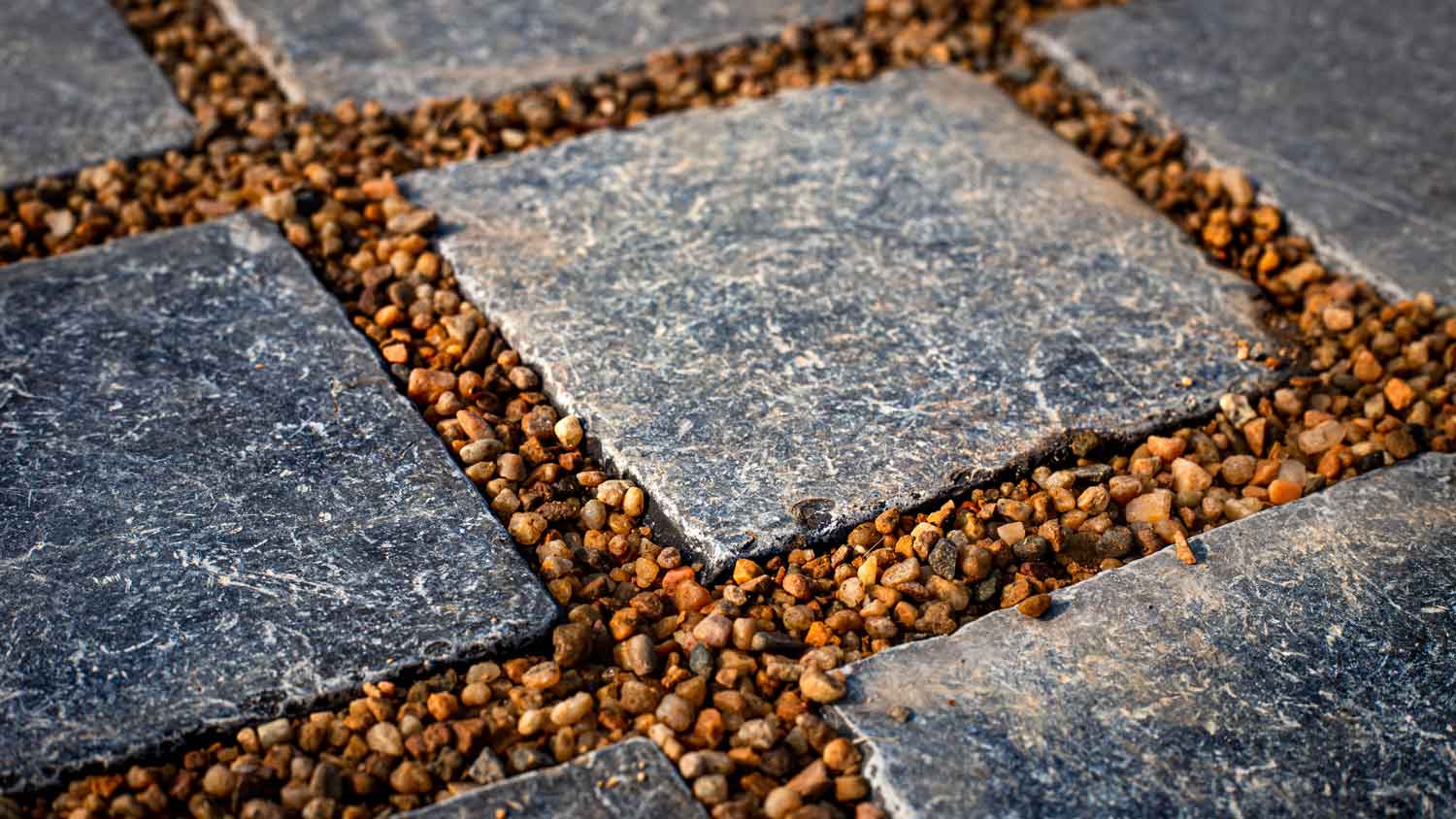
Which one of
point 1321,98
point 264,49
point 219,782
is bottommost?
point 219,782

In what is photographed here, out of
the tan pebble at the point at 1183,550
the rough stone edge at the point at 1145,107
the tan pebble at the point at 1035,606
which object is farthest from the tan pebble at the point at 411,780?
the rough stone edge at the point at 1145,107

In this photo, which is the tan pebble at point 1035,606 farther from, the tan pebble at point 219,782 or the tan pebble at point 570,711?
the tan pebble at point 219,782

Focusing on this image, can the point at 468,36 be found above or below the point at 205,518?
above

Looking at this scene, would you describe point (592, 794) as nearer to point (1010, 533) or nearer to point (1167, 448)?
point (1010, 533)

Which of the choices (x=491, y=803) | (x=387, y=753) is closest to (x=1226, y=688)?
(x=491, y=803)

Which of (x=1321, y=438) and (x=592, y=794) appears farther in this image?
(x=1321, y=438)

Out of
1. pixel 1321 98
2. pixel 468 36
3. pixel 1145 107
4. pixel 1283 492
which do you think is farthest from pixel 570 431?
pixel 1321 98

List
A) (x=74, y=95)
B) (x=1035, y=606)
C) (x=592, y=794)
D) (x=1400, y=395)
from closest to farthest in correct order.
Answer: (x=592, y=794), (x=1035, y=606), (x=1400, y=395), (x=74, y=95)

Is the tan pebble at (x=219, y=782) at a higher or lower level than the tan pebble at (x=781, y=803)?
lower
